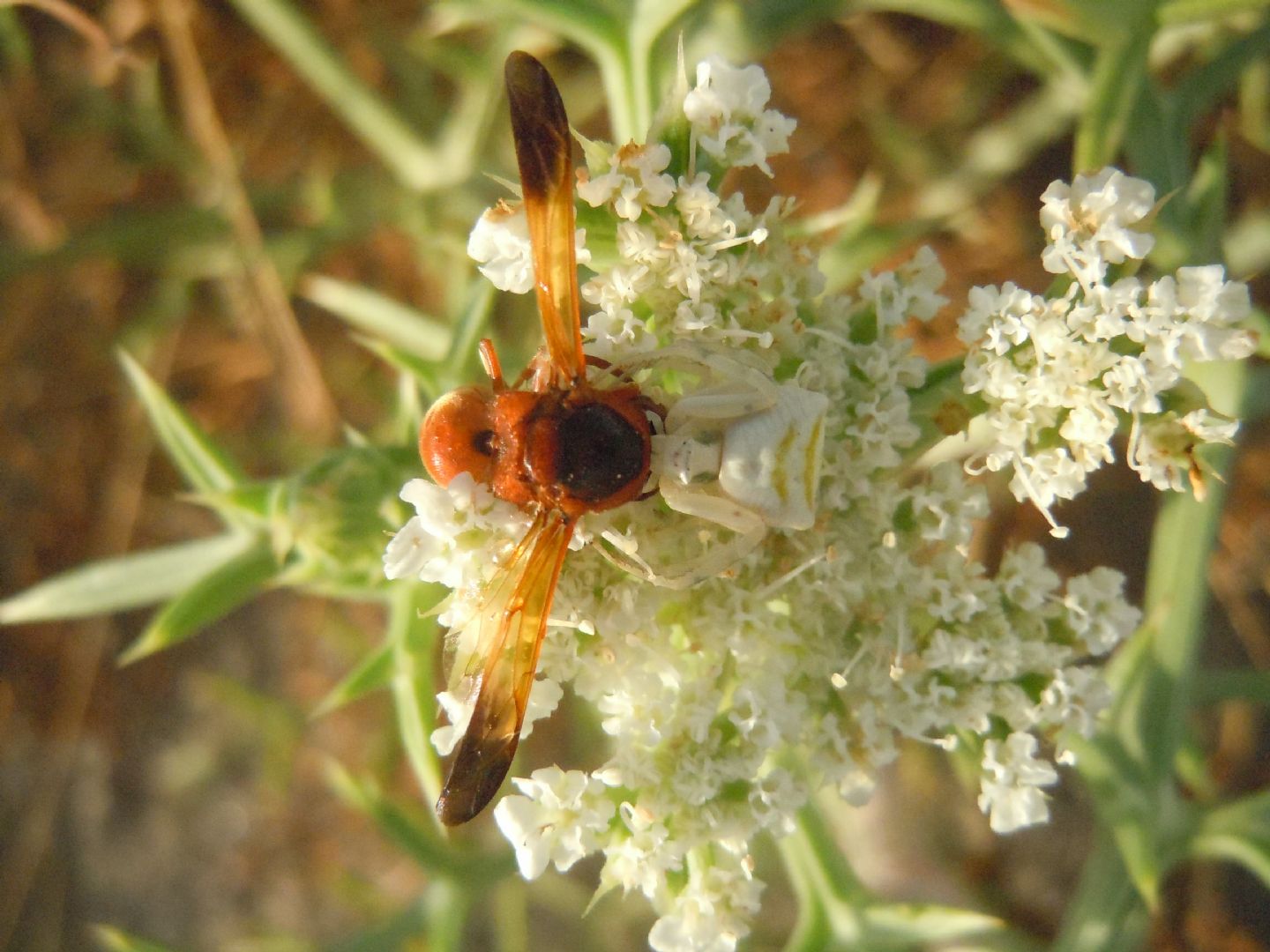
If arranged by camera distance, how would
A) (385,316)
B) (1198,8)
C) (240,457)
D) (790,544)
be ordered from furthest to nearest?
(240,457) < (385,316) < (1198,8) < (790,544)

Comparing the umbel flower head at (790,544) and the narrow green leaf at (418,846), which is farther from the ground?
the umbel flower head at (790,544)

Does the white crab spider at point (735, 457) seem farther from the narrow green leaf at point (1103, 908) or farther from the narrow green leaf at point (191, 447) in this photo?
the narrow green leaf at point (1103, 908)

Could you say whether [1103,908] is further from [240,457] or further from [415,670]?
[240,457]

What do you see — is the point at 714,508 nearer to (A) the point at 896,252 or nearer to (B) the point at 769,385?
(B) the point at 769,385

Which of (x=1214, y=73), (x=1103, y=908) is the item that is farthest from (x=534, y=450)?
(x=1214, y=73)

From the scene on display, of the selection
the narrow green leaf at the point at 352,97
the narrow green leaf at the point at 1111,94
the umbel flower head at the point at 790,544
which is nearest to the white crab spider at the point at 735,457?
the umbel flower head at the point at 790,544
